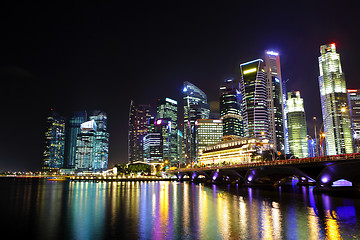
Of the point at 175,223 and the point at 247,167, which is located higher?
the point at 247,167

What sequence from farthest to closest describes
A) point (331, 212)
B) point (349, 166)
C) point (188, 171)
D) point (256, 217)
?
point (188, 171) → point (349, 166) → point (331, 212) → point (256, 217)

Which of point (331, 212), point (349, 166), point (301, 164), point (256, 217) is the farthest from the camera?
point (301, 164)

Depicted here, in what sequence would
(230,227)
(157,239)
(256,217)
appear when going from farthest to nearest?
1. (256,217)
2. (230,227)
3. (157,239)

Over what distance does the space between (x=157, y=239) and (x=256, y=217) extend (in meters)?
15.0

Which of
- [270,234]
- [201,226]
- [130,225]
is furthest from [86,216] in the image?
[270,234]

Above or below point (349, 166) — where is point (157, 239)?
below

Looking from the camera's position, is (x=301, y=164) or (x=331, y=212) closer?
(x=331, y=212)

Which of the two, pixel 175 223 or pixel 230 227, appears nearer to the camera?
pixel 230 227

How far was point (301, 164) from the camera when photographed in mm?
68625

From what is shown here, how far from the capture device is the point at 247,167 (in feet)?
329

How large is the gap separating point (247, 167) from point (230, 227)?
75583mm

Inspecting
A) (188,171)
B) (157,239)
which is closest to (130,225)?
(157,239)

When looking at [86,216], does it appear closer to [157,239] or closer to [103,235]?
[103,235]

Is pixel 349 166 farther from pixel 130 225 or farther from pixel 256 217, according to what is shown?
pixel 130 225
